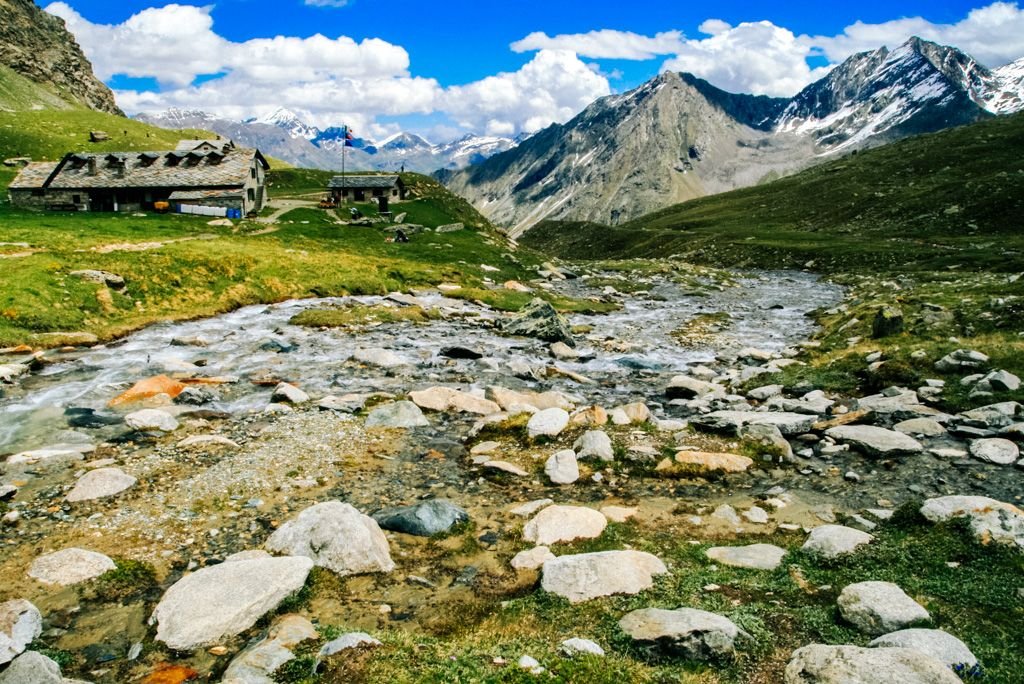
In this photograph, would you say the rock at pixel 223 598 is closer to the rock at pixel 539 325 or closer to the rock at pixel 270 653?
the rock at pixel 270 653

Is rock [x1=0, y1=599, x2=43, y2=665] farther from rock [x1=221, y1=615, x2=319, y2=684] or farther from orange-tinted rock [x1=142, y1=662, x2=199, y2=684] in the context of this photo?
rock [x1=221, y1=615, x2=319, y2=684]

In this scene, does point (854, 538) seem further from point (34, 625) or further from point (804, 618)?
point (34, 625)

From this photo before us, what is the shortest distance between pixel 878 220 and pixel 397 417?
12964 cm

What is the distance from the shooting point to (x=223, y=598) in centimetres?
839

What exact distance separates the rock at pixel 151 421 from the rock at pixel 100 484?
2978 millimetres

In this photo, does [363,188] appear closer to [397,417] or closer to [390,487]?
[397,417]

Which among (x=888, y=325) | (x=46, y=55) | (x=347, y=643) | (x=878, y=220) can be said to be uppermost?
(x=46, y=55)

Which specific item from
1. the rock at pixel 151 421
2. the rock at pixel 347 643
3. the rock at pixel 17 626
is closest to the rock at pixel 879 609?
the rock at pixel 347 643

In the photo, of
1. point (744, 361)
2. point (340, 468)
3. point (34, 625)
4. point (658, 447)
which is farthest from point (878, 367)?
point (34, 625)

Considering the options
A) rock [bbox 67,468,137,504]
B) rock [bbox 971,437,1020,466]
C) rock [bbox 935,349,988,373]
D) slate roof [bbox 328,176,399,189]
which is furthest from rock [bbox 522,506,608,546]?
slate roof [bbox 328,176,399,189]

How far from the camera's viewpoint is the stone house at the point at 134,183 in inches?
2921

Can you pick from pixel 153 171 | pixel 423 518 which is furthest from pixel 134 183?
pixel 423 518

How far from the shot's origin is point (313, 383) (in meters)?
21.0

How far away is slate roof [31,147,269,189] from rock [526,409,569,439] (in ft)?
241
